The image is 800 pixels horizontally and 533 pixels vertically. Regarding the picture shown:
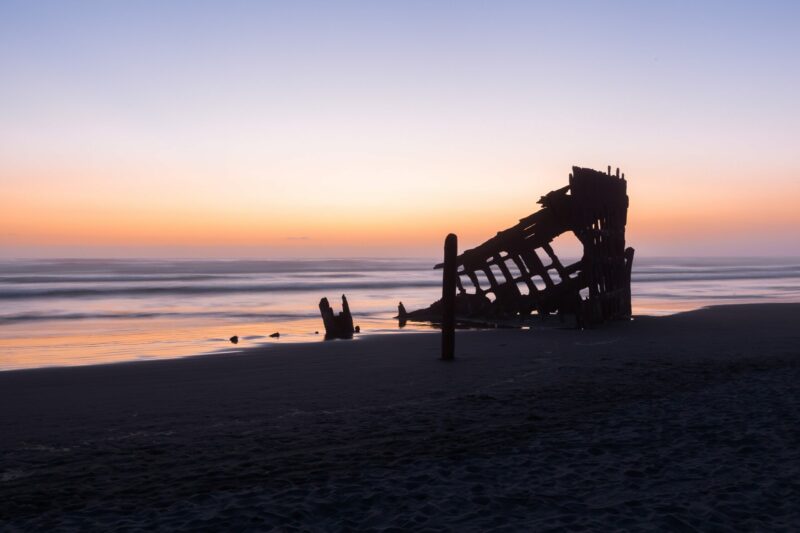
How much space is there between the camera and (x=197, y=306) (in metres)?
30.8

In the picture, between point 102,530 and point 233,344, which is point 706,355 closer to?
point 233,344

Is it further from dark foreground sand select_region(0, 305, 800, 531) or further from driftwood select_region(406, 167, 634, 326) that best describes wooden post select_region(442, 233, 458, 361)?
driftwood select_region(406, 167, 634, 326)

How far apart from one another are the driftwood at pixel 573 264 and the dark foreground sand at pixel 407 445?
6129mm

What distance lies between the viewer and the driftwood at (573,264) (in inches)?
679

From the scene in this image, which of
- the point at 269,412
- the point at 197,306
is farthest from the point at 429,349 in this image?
the point at 197,306

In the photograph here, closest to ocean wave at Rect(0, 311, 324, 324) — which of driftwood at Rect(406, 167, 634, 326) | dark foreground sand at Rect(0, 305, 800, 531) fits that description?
driftwood at Rect(406, 167, 634, 326)

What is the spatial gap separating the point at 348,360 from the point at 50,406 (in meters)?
4.89

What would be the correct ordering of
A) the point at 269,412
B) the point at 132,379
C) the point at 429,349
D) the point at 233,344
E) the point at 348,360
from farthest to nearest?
the point at 233,344 < the point at 429,349 < the point at 348,360 < the point at 132,379 < the point at 269,412

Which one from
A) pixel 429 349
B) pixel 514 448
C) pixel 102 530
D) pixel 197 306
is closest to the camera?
pixel 102 530

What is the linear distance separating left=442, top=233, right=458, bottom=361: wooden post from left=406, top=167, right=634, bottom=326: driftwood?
5019 mm

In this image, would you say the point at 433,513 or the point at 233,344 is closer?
the point at 433,513

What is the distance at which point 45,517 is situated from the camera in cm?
460

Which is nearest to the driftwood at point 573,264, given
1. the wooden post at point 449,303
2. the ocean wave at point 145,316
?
the wooden post at point 449,303

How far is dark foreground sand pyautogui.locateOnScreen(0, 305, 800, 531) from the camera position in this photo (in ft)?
15.3
